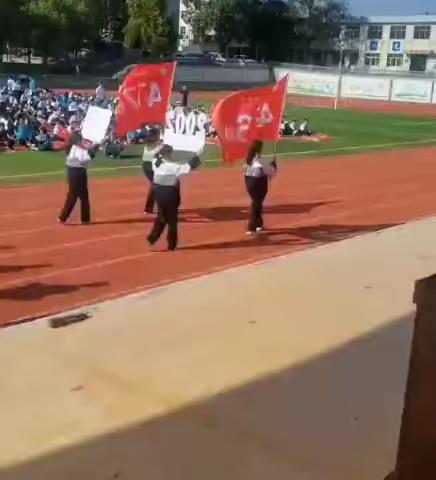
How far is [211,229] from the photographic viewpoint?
1270 centimetres

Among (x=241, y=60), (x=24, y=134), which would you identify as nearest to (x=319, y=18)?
(x=241, y=60)

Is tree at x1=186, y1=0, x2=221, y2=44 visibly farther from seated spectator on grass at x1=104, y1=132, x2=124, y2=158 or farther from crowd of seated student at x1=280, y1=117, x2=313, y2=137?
seated spectator on grass at x1=104, y1=132, x2=124, y2=158

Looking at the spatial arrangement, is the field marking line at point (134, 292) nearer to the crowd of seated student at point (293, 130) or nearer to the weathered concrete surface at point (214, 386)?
the weathered concrete surface at point (214, 386)

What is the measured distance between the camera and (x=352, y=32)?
94.9m

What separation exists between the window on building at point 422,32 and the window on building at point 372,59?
5.69m

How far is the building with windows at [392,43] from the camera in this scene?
3438 inches

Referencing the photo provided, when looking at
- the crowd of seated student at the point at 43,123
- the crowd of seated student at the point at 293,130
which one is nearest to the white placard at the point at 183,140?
the crowd of seated student at the point at 43,123

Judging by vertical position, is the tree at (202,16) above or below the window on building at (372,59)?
above

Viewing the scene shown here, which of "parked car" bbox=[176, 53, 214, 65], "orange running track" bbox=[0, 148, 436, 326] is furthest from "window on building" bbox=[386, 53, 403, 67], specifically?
"orange running track" bbox=[0, 148, 436, 326]

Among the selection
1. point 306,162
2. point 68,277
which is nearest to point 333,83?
point 306,162

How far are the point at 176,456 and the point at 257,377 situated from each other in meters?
1.22

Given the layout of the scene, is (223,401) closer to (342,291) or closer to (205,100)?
(342,291)

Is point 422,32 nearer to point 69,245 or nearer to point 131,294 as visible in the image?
point 69,245

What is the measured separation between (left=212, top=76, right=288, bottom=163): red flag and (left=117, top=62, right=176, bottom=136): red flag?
0.98 metres
